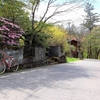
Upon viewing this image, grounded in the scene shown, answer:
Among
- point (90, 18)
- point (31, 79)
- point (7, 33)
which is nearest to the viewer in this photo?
point (31, 79)

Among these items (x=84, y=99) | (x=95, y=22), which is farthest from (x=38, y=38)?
(x=95, y=22)

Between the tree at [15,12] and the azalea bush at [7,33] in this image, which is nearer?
the azalea bush at [7,33]

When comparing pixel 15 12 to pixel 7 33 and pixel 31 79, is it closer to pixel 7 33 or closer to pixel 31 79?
→ pixel 7 33

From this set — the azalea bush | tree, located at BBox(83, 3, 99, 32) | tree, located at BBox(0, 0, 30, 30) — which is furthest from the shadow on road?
tree, located at BBox(83, 3, 99, 32)

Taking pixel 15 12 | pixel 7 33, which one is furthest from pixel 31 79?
pixel 15 12

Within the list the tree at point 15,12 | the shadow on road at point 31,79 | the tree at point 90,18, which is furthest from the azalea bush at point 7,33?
the tree at point 90,18

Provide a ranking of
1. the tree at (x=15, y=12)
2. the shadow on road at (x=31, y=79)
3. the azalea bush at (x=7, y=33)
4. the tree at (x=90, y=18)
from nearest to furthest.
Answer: the shadow on road at (x=31, y=79) < the azalea bush at (x=7, y=33) < the tree at (x=15, y=12) < the tree at (x=90, y=18)

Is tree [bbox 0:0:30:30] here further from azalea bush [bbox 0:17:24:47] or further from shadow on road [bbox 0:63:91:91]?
shadow on road [bbox 0:63:91:91]

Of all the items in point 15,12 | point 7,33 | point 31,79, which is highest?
point 15,12

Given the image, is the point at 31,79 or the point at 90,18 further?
the point at 90,18

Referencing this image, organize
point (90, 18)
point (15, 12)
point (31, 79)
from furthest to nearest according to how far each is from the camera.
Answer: point (90, 18) → point (15, 12) → point (31, 79)

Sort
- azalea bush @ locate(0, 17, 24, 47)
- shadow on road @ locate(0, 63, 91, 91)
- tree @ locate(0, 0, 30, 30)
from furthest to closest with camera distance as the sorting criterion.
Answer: tree @ locate(0, 0, 30, 30), azalea bush @ locate(0, 17, 24, 47), shadow on road @ locate(0, 63, 91, 91)

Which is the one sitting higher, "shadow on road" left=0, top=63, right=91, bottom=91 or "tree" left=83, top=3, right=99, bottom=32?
"tree" left=83, top=3, right=99, bottom=32

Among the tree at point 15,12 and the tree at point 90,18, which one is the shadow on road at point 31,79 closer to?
the tree at point 15,12
